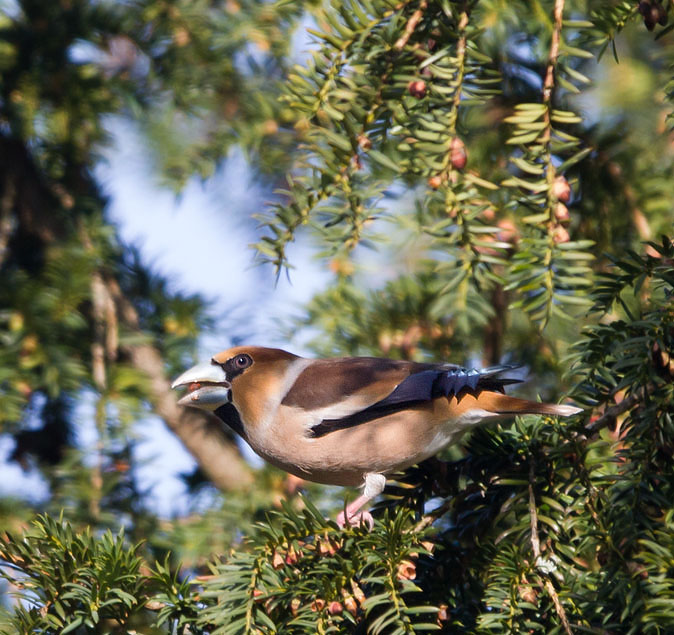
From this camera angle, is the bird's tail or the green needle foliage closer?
the green needle foliage

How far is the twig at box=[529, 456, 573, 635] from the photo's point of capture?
5.58ft

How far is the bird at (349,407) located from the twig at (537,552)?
0.51 metres

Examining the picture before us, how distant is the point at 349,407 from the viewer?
9.64 feet

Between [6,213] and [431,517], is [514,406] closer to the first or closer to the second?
[431,517]

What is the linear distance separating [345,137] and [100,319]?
5.21ft

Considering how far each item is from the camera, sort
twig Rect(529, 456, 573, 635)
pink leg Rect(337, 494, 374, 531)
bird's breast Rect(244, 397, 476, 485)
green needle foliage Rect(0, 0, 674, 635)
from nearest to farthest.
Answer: twig Rect(529, 456, 573, 635)
green needle foliage Rect(0, 0, 674, 635)
pink leg Rect(337, 494, 374, 531)
bird's breast Rect(244, 397, 476, 485)

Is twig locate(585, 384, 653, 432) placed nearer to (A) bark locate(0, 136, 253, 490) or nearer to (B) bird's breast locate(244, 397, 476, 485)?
(B) bird's breast locate(244, 397, 476, 485)

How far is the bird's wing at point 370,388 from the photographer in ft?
9.22

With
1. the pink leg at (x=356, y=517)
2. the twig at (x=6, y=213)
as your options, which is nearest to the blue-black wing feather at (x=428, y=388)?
the pink leg at (x=356, y=517)

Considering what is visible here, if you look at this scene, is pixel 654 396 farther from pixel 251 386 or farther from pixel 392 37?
pixel 251 386

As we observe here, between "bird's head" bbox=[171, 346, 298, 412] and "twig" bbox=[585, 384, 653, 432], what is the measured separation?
1.43m

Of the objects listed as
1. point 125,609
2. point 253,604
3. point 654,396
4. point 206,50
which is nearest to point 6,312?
point 206,50

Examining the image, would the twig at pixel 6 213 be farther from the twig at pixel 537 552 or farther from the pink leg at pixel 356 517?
the twig at pixel 537 552

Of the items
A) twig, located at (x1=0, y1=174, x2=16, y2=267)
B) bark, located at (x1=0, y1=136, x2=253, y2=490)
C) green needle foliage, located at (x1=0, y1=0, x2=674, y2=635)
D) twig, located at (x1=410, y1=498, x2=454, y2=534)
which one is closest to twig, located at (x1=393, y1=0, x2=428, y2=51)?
green needle foliage, located at (x1=0, y1=0, x2=674, y2=635)
